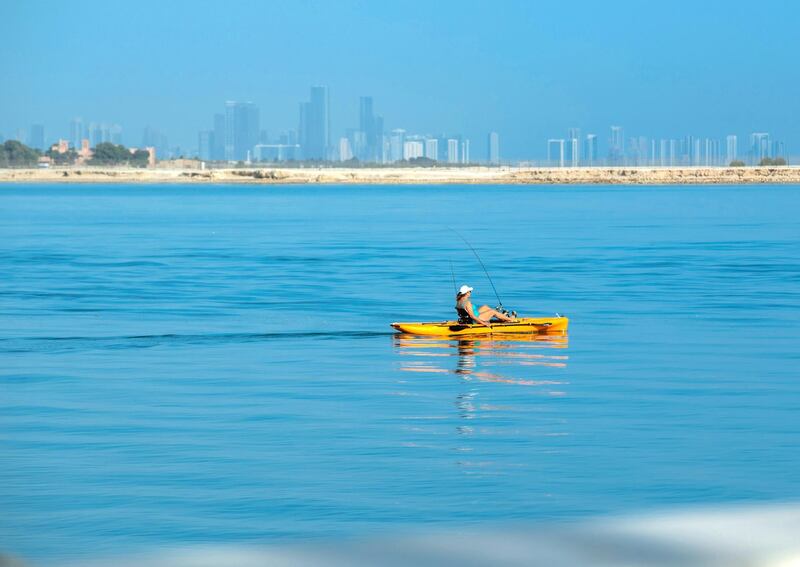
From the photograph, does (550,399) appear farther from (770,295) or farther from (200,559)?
(770,295)

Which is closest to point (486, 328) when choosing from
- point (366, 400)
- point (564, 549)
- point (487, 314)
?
point (487, 314)

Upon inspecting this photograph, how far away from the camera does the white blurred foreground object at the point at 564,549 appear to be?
11.7 m

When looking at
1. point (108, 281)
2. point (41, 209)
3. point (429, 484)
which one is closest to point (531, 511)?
point (429, 484)

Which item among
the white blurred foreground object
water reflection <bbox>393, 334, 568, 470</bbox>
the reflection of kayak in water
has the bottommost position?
the white blurred foreground object

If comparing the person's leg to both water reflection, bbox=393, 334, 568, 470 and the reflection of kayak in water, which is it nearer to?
the reflection of kayak in water

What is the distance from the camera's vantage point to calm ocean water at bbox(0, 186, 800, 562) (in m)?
14.0

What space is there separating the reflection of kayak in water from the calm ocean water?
0.27 meters

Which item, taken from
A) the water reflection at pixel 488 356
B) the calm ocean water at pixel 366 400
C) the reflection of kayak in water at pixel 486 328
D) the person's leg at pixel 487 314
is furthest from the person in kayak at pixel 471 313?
the calm ocean water at pixel 366 400

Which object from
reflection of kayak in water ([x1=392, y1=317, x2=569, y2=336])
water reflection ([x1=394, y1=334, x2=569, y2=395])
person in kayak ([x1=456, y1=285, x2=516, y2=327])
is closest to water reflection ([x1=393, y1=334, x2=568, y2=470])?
water reflection ([x1=394, y1=334, x2=569, y2=395])

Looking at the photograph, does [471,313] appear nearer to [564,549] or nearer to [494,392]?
[494,392]

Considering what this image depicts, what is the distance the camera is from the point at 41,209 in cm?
11119

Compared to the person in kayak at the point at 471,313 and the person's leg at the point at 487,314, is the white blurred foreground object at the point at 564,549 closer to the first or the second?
the person in kayak at the point at 471,313

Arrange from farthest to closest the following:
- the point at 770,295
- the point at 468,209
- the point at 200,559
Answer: the point at 468,209, the point at 770,295, the point at 200,559

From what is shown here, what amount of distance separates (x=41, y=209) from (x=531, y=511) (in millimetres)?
102421
